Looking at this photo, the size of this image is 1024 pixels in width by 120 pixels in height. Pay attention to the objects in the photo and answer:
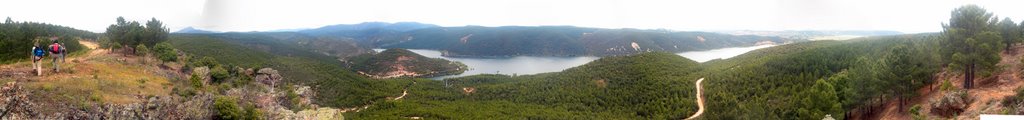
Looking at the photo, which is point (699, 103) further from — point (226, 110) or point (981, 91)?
point (226, 110)

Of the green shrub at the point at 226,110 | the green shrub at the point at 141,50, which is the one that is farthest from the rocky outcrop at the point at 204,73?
the green shrub at the point at 226,110

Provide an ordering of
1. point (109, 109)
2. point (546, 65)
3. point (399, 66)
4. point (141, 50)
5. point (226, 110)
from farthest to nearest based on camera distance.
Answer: point (546, 65) < point (399, 66) < point (141, 50) < point (226, 110) < point (109, 109)

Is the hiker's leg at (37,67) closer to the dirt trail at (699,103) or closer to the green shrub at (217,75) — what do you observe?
the green shrub at (217,75)

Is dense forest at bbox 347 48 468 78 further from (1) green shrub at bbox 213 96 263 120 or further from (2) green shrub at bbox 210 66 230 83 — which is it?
(1) green shrub at bbox 213 96 263 120

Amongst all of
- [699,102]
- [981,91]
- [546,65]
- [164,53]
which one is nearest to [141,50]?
[164,53]

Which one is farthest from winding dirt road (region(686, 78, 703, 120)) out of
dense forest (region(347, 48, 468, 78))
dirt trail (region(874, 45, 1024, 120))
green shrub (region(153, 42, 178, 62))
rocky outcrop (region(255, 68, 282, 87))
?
dense forest (region(347, 48, 468, 78))

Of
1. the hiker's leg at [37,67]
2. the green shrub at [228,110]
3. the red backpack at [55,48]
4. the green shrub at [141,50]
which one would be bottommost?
the green shrub at [228,110]
